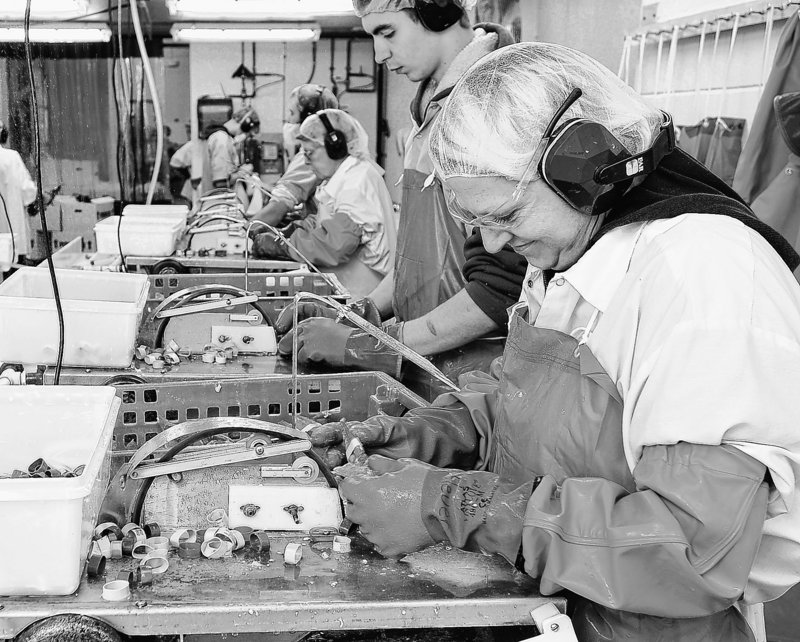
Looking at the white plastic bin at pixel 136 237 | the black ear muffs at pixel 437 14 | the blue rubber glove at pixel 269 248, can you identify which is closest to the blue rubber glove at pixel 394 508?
the black ear muffs at pixel 437 14

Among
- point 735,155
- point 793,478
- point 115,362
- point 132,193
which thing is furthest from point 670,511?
point 132,193

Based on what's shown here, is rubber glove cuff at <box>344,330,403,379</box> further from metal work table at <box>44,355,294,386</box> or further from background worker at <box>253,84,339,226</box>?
background worker at <box>253,84,339,226</box>

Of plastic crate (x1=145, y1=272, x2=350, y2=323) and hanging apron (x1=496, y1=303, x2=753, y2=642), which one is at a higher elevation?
hanging apron (x1=496, y1=303, x2=753, y2=642)

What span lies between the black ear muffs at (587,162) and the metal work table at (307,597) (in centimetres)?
58

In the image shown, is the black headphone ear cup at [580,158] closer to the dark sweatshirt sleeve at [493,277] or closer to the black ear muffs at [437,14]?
the dark sweatshirt sleeve at [493,277]

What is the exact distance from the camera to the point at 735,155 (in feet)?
10.8

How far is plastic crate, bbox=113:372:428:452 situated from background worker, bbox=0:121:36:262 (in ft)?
2.85

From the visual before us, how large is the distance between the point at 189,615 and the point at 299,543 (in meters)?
0.26

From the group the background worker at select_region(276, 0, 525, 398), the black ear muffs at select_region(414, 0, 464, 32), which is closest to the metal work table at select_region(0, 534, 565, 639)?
the background worker at select_region(276, 0, 525, 398)

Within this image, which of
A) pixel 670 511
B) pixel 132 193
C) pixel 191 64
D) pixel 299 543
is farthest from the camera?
pixel 191 64

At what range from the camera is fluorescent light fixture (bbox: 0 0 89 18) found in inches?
94.0

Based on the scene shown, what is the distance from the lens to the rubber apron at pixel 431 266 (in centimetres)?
246

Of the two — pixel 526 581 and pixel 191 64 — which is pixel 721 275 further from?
pixel 191 64

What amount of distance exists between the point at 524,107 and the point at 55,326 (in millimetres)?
1437
